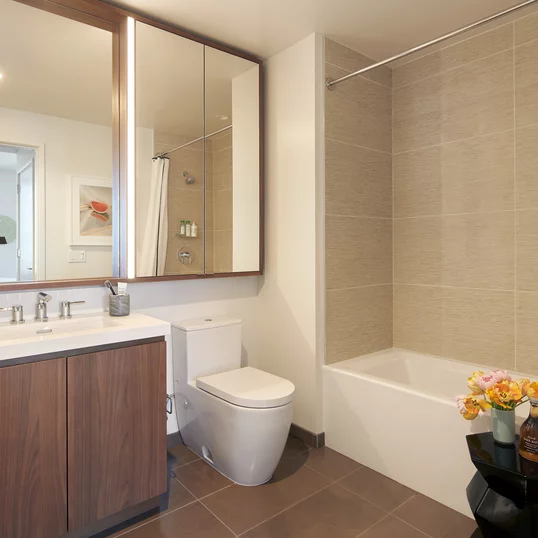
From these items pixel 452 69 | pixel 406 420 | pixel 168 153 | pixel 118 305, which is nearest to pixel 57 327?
pixel 118 305

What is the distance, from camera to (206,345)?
7.83 feet

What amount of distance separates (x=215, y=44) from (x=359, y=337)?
6.52 feet

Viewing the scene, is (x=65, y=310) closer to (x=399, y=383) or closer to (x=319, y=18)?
(x=399, y=383)

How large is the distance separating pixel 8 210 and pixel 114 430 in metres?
1.10

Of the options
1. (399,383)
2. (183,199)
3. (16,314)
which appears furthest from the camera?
(183,199)

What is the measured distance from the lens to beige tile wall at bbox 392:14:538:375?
2270 millimetres

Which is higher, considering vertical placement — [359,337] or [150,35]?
[150,35]

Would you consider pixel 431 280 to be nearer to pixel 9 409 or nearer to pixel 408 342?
pixel 408 342

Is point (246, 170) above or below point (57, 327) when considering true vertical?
above

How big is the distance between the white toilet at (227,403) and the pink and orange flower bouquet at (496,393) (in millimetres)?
800

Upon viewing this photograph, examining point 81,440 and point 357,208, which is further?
point 357,208

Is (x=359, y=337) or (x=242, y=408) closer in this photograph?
(x=242, y=408)

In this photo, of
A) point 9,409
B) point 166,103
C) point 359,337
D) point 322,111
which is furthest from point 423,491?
point 166,103

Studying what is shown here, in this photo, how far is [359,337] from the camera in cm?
271
